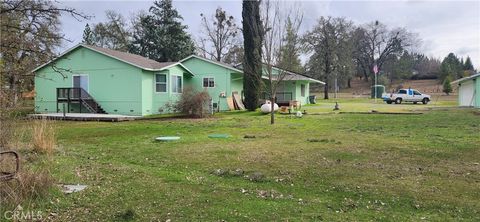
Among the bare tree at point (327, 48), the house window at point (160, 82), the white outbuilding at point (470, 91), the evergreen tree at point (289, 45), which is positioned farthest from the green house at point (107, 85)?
the bare tree at point (327, 48)

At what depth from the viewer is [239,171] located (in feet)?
22.6

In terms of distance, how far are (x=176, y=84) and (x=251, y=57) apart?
5.50m

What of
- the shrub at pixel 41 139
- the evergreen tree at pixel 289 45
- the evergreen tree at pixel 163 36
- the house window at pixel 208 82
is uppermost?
the evergreen tree at pixel 163 36

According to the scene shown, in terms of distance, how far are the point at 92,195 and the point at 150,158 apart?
3.09m

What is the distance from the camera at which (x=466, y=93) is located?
3216 cm

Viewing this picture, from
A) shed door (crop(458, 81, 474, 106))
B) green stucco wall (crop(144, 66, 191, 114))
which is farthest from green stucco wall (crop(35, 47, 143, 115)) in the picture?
shed door (crop(458, 81, 474, 106))

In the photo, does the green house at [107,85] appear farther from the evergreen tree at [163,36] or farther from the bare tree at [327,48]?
the bare tree at [327,48]

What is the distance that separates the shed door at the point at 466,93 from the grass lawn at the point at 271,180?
23.6 m

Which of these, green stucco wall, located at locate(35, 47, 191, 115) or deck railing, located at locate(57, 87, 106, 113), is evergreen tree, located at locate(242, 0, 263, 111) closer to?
green stucco wall, located at locate(35, 47, 191, 115)

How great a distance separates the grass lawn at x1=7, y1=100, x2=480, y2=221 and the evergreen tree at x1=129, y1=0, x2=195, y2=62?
33724mm

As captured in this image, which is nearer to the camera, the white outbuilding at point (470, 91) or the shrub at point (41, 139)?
the shrub at point (41, 139)

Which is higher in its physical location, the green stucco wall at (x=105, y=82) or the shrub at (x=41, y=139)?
the green stucco wall at (x=105, y=82)

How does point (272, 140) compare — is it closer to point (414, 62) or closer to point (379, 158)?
point (379, 158)

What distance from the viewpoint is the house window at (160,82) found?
2477 cm
